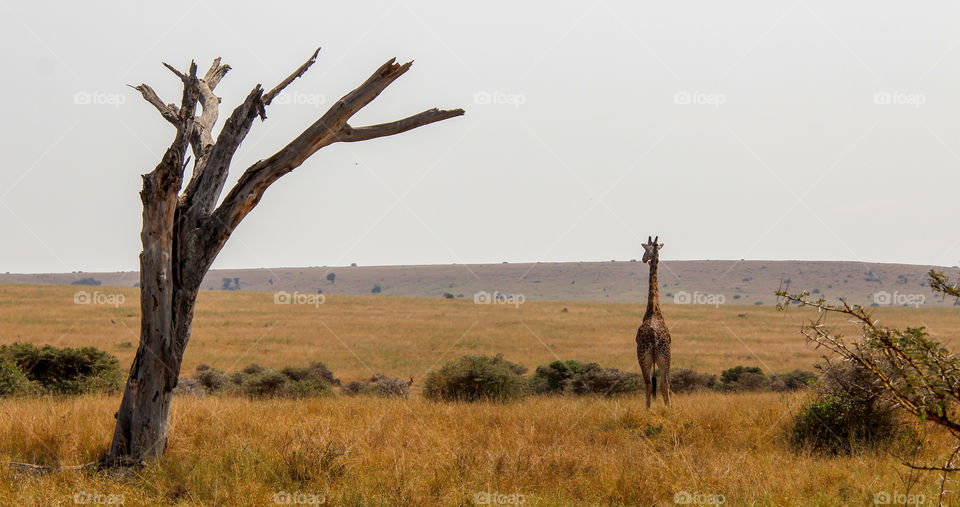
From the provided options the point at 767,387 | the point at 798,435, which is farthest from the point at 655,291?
the point at 767,387

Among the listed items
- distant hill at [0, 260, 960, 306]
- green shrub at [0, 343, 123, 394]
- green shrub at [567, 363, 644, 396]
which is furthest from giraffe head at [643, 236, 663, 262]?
distant hill at [0, 260, 960, 306]

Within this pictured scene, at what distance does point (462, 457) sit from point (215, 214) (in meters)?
3.46

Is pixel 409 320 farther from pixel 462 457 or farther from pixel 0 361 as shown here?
pixel 462 457

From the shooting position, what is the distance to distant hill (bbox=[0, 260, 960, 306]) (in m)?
108

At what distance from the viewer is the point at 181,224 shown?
Answer: 679 centimetres

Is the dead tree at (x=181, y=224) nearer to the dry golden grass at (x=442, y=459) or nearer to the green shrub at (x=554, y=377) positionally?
the dry golden grass at (x=442, y=459)

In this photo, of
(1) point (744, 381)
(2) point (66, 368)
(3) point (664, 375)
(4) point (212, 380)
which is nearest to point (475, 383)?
(3) point (664, 375)

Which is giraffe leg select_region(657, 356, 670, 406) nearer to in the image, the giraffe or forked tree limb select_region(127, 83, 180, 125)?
the giraffe

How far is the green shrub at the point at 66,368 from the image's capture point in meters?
13.7

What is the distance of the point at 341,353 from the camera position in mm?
34250

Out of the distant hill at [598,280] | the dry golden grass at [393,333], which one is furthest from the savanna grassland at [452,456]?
the distant hill at [598,280]

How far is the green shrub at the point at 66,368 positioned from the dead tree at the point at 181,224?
795cm

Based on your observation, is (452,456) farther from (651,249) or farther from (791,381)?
(791,381)

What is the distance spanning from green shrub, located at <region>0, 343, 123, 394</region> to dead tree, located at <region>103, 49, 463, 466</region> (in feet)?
26.1
